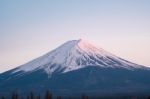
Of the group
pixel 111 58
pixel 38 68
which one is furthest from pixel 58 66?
pixel 111 58

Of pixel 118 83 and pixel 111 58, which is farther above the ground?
pixel 111 58

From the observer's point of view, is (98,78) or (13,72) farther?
(13,72)

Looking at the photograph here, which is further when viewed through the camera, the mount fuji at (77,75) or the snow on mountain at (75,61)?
the snow on mountain at (75,61)

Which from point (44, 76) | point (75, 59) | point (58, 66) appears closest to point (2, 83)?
point (44, 76)

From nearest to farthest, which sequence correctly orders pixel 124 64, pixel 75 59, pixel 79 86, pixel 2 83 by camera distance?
pixel 79 86 → pixel 2 83 → pixel 124 64 → pixel 75 59

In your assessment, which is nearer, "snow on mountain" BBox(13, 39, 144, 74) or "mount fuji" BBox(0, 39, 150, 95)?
"mount fuji" BBox(0, 39, 150, 95)

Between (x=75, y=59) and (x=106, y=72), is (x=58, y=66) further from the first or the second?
(x=106, y=72)

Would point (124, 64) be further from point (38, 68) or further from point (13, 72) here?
point (13, 72)

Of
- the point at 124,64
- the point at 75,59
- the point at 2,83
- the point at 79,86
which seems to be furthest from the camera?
the point at 75,59
